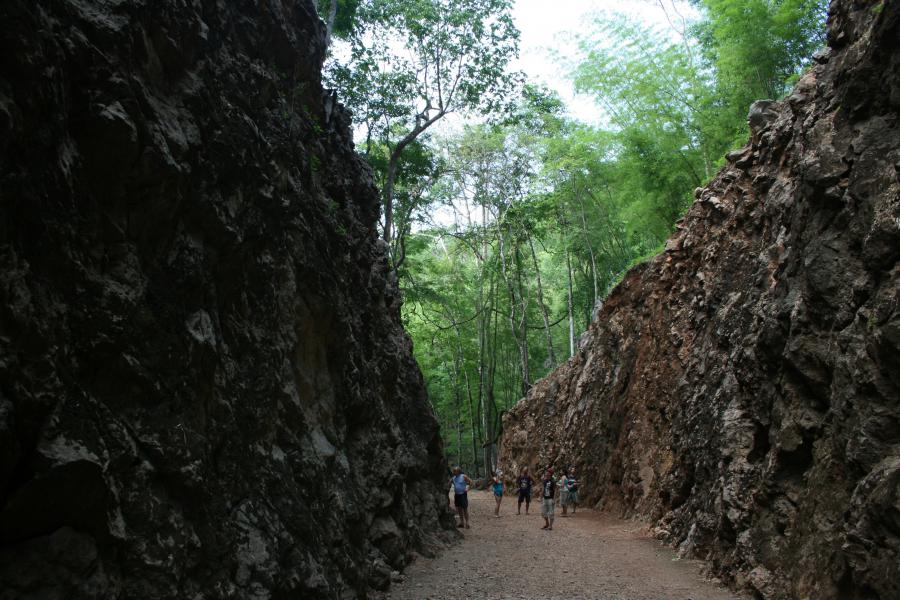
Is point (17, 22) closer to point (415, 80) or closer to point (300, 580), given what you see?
point (300, 580)

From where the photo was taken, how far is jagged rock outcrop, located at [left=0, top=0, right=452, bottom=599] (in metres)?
2.99

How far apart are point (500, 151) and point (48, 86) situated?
24278 millimetres

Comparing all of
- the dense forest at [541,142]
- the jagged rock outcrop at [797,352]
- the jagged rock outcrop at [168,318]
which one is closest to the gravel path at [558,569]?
the jagged rock outcrop at [797,352]

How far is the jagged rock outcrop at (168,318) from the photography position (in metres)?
2.99

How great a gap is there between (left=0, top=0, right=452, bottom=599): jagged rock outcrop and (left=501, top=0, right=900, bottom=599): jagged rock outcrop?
195 inches

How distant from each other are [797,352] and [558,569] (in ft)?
16.3

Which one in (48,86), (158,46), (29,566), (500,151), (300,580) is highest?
(500,151)

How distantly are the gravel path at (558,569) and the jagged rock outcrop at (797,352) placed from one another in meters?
0.55

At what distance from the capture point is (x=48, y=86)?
3203 millimetres

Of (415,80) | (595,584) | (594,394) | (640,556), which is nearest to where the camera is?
(595,584)

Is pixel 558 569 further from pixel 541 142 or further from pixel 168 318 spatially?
pixel 541 142

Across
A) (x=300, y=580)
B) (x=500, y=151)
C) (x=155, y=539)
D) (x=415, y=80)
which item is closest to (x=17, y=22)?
→ (x=155, y=539)

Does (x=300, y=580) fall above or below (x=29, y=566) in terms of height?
below

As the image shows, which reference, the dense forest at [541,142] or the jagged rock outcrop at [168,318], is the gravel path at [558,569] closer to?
the jagged rock outcrop at [168,318]
